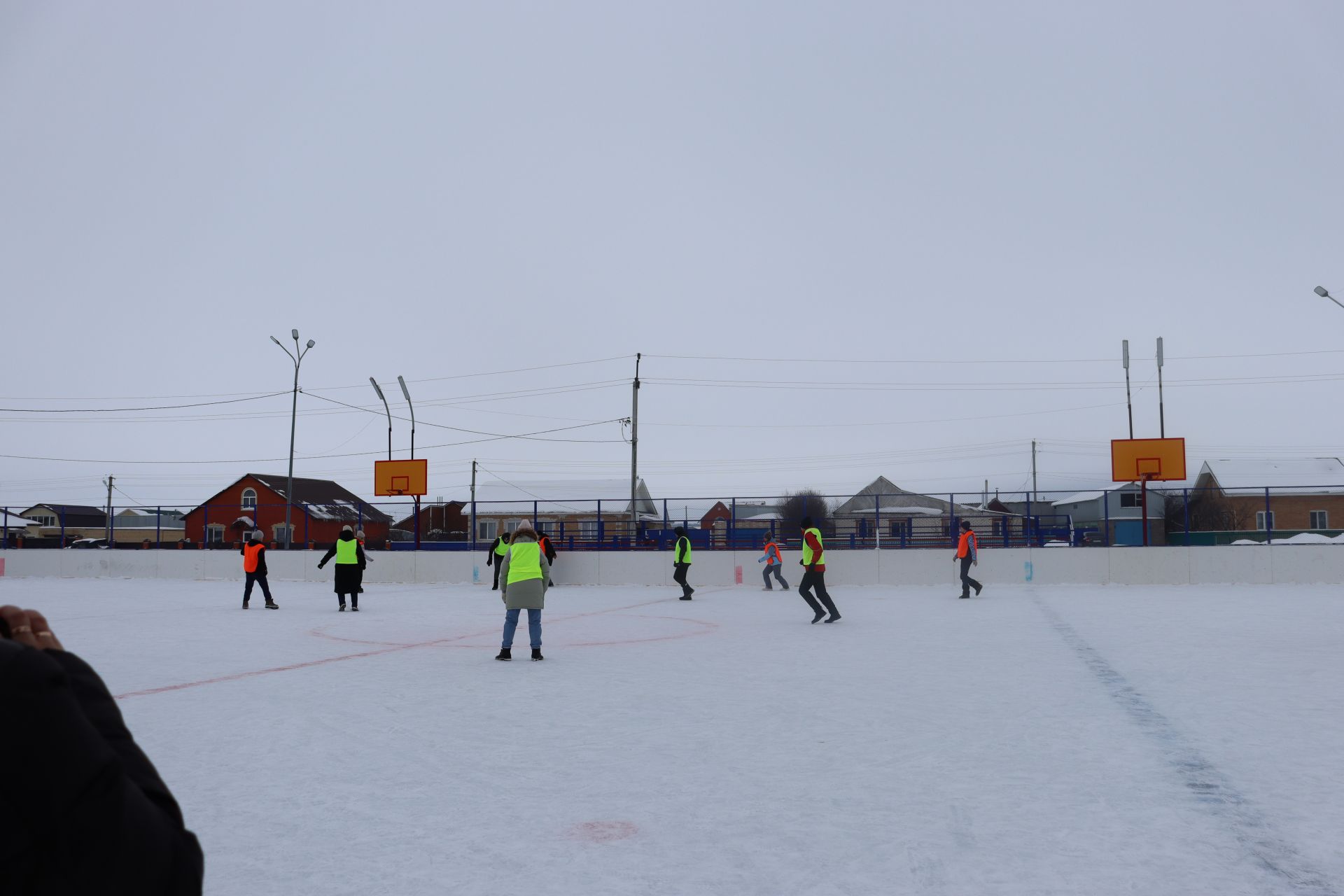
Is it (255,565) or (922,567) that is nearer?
(255,565)

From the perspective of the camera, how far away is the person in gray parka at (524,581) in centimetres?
1102

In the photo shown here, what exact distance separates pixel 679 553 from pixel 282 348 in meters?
22.5

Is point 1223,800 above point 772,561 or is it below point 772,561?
below

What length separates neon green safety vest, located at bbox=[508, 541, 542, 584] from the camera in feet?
36.2

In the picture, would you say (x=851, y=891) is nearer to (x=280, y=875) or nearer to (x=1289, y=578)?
(x=280, y=875)

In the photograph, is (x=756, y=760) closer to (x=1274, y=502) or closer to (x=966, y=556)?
(x=966, y=556)

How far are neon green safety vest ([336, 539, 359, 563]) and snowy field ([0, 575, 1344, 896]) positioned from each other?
5.50 meters

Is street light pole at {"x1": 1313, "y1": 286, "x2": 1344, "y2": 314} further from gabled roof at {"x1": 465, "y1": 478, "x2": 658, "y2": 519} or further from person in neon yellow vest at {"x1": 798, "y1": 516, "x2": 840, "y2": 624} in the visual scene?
gabled roof at {"x1": 465, "y1": 478, "x2": 658, "y2": 519}

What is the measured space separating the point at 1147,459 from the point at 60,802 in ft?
100

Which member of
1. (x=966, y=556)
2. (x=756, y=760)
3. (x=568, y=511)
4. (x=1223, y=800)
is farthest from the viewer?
(x=568, y=511)

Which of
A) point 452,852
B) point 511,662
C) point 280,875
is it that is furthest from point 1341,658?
point 280,875

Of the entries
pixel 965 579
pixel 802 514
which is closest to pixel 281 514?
pixel 802 514

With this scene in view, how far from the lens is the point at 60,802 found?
1233 millimetres

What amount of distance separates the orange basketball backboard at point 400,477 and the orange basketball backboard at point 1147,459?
20.7 m
